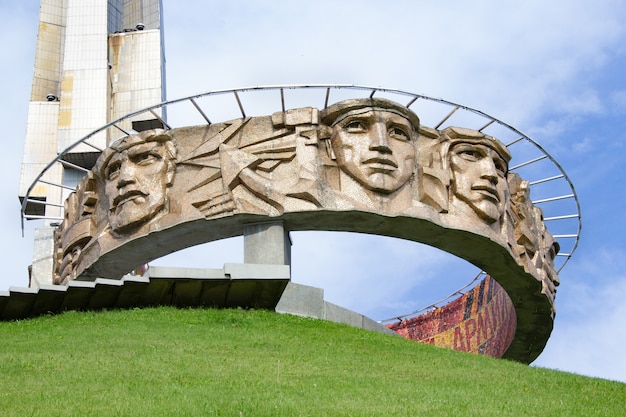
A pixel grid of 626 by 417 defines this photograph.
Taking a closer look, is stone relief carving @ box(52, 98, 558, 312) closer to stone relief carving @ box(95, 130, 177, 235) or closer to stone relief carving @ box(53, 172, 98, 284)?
stone relief carving @ box(95, 130, 177, 235)

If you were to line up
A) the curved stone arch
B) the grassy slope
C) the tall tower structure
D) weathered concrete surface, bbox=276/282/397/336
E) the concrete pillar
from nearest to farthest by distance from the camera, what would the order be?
the grassy slope → weathered concrete surface, bbox=276/282/397/336 → the curved stone arch → the concrete pillar → the tall tower structure

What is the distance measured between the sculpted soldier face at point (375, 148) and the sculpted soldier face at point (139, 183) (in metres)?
3.98

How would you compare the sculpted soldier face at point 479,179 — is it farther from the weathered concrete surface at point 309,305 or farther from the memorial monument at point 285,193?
the weathered concrete surface at point 309,305

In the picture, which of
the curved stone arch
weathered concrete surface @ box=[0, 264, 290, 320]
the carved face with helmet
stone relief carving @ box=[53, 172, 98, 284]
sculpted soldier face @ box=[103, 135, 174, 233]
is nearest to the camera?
weathered concrete surface @ box=[0, 264, 290, 320]

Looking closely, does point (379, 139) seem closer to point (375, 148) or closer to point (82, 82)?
point (375, 148)

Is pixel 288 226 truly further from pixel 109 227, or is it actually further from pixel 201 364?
pixel 201 364

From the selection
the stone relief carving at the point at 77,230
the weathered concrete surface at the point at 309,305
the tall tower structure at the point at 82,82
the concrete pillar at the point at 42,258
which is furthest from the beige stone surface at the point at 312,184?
the tall tower structure at the point at 82,82

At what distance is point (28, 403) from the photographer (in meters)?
12.7

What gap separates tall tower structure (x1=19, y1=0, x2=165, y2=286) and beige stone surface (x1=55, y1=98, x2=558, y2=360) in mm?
12056

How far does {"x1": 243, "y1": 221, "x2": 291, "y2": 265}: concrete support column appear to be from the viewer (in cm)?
2373

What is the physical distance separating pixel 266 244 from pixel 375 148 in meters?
3.23

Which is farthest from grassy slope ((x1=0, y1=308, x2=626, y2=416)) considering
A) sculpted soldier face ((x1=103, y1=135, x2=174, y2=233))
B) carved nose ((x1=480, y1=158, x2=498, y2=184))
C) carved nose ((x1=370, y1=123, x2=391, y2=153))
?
carved nose ((x1=480, y1=158, x2=498, y2=184))

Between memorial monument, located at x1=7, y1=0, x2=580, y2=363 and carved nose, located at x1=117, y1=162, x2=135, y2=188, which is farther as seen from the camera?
carved nose, located at x1=117, y1=162, x2=135, y2=188

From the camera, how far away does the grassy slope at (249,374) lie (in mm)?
12719
